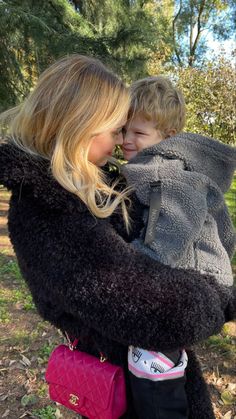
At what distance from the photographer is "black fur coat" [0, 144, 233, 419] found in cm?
113

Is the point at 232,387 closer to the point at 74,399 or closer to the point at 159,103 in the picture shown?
the point at 74,399

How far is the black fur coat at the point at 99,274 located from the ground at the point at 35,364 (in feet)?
5.52

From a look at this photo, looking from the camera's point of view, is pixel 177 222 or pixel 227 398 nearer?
pixel 177 222

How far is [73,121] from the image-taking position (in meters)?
1.28

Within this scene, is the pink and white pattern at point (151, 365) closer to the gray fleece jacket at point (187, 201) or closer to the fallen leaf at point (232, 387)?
the gray fleece jacket at point (187, 201)

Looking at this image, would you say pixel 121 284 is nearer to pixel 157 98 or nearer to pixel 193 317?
pixel 193 317

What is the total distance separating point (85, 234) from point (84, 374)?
52 centimetres

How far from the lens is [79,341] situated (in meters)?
1.45

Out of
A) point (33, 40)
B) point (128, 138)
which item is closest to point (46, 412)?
point (128, 138)

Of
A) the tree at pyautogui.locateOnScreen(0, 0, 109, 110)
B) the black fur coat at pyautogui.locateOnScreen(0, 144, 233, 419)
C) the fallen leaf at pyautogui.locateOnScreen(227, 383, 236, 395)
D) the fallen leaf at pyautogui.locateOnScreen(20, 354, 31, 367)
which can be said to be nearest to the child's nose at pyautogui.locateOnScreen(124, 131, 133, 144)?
the black fur coat at pyautogui.locateOnScreen(0, 144, 233, 419)

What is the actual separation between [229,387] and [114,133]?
6.94 feet

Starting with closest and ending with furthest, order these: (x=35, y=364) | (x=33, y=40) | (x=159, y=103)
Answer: (x=159, y=103)
(x=35, y=364)
(x=33, y=40)

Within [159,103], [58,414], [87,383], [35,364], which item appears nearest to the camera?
[87,383]

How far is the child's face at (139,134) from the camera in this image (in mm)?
1875
